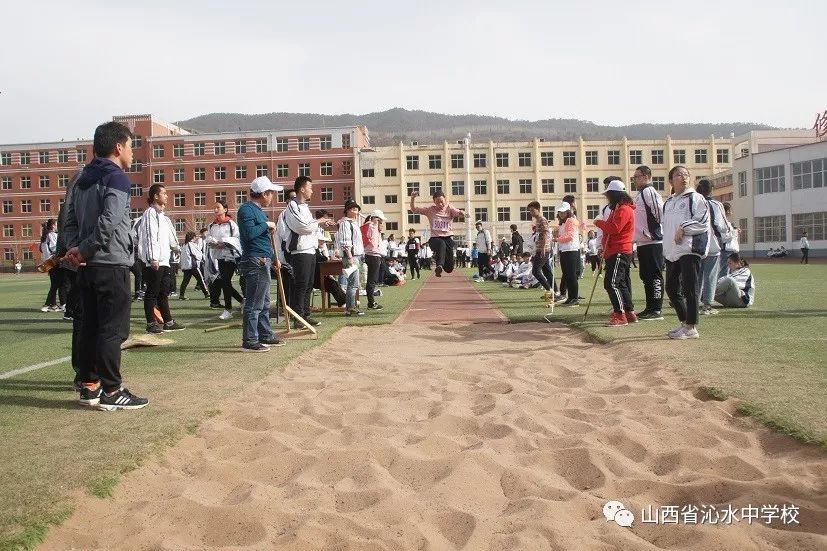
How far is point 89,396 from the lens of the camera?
216 inches

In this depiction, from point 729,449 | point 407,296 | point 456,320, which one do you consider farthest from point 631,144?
point 729,449

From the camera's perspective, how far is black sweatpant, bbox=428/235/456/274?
13.2 m

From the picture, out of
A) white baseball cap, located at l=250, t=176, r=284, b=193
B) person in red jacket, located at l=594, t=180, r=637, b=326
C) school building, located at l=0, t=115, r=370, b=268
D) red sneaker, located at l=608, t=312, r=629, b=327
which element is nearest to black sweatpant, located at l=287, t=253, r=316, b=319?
white baseball cap, located at l=250, t=176, r=284, b=193

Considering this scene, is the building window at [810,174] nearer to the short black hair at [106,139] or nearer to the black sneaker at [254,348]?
the black sneaker at [254,348]

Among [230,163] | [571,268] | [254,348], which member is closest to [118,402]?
[254,348]

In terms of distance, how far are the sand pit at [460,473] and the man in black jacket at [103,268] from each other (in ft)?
3.06

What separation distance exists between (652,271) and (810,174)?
187ft

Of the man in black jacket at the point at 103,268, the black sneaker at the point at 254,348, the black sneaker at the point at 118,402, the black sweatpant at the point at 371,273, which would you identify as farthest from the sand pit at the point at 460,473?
the black sweatpant at the point at 371,273

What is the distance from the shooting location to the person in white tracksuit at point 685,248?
820 centimetres

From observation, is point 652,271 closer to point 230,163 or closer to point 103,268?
point 103,268

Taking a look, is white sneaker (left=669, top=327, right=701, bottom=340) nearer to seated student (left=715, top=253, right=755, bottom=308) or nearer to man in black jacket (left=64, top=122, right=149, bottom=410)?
seated student (left=715, top=253, right=755, bottom=308)

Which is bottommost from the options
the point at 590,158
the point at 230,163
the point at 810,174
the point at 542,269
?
the point at 542,269

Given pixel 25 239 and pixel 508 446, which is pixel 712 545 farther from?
pixel 25 239

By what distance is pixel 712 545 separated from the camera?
9.54 feet
